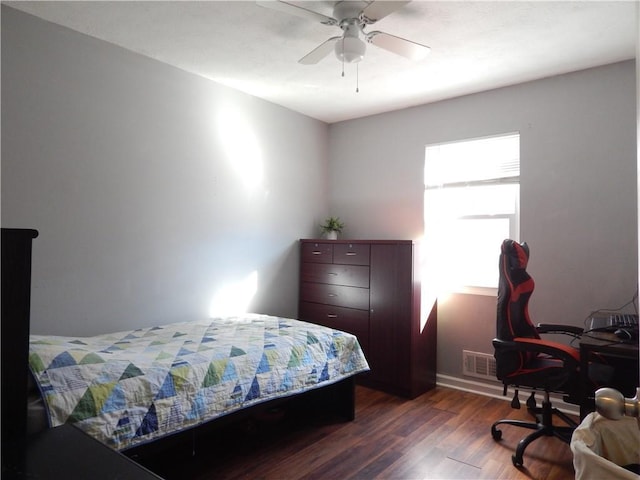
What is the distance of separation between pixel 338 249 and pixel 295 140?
124 cm

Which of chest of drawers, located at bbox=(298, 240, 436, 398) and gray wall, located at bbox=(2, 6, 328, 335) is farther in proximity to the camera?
chest of drawers, located at bbox=(298, 240, 436, 398)

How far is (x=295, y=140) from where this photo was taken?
14.0 ft

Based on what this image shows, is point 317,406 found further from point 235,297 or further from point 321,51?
point 321,51

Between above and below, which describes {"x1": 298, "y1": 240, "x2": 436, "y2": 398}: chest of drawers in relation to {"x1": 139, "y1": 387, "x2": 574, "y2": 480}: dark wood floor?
above

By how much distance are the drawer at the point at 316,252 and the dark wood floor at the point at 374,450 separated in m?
1.44

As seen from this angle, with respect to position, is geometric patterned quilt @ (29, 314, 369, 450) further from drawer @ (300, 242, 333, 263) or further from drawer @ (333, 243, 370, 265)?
drawer @ (300, 242, 333, 263)

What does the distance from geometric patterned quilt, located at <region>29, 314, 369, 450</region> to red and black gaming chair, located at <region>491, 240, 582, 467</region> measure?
0.98 metres

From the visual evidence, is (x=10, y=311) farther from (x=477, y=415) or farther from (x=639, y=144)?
(x=477, y=415)

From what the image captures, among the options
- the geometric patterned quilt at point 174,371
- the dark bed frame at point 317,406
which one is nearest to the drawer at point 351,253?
the geometric patterned quilt at point 174,371

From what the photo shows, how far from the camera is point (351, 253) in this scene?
12.5ft

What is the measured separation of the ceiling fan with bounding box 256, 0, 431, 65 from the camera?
2047 mm

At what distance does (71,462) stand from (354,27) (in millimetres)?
2319

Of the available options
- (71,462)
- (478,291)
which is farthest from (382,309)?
(71,462)

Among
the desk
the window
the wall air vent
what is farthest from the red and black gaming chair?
the window
